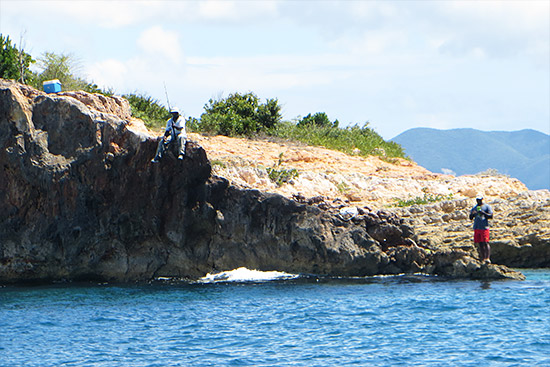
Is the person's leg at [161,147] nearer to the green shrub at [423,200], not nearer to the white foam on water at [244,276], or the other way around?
the white foam on water at [244,276]

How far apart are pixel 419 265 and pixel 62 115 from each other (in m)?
10.5

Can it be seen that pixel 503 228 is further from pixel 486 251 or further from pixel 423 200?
pixel 423 200

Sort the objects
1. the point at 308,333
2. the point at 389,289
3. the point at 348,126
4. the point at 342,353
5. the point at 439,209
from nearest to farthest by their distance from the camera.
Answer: the point at 342,353
the point at 308,333
the point at 389,289
the point at 439,209
the point at 348,126

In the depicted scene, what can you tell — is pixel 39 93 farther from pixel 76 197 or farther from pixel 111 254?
pixel 111 254

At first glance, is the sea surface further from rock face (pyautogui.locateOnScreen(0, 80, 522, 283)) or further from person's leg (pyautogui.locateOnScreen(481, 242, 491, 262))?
person's leg (pyautogui.locateOnScreen(481, 242, 491, 262))

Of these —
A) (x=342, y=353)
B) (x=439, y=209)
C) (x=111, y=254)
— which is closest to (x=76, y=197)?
(x=111, y=254)

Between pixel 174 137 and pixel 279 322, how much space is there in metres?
6.80

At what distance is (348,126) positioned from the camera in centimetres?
4397

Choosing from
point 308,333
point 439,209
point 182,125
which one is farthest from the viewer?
point 439,209

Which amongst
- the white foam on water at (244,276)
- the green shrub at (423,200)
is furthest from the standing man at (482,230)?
the green shrub at (423,200)

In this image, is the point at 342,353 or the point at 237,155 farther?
the point at 237,155

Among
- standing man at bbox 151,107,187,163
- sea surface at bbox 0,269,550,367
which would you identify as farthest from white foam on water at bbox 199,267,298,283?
standing man at bbox 151,107,187,163

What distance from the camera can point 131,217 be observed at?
21734 mm

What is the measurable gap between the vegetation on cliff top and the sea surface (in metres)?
13.4
